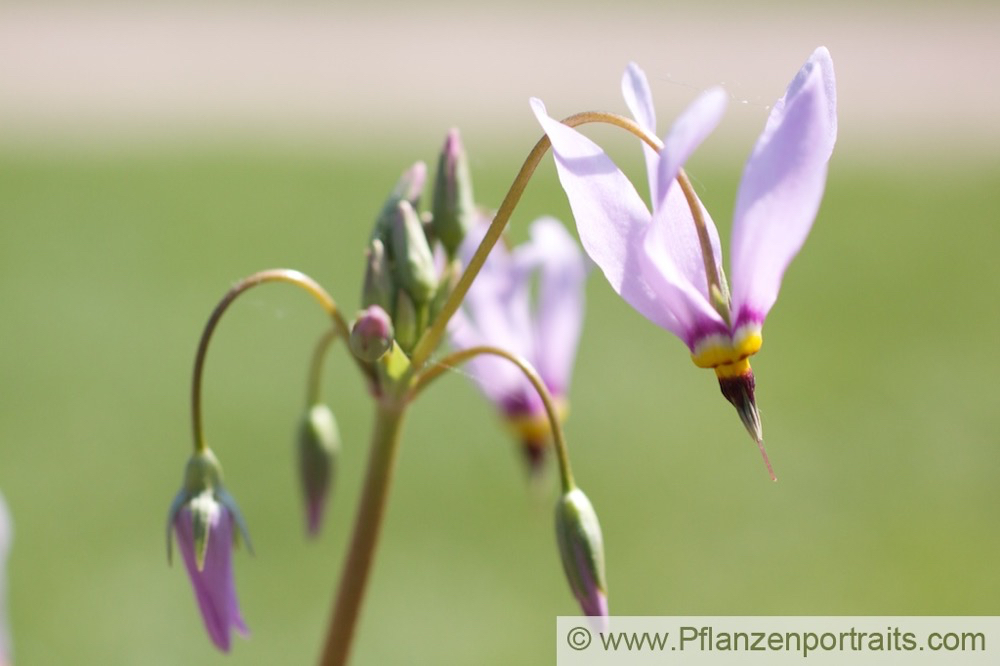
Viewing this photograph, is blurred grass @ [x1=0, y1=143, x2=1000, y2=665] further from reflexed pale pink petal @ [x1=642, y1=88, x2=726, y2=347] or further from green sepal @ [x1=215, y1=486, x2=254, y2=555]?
reflexed pale pink petal @ [x1=642, y1=88, x2=726, y2=347]

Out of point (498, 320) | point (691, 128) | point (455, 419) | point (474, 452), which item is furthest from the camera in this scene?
point (455, 419)

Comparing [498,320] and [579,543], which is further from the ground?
[498,320]

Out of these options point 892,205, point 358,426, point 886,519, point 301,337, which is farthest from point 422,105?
point 886,519

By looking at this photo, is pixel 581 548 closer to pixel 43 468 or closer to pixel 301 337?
pixel 43 468

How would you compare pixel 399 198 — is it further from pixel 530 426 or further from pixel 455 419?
pixel 455 419

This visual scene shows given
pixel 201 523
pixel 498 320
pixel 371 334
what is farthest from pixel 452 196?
pixel 498 320

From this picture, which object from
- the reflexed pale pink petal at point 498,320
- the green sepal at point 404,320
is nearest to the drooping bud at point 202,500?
the green sepal at point 404,320

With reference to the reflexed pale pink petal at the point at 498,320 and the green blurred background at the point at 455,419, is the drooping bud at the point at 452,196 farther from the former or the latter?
the reflexed pale pink petal at the point at 498,320
